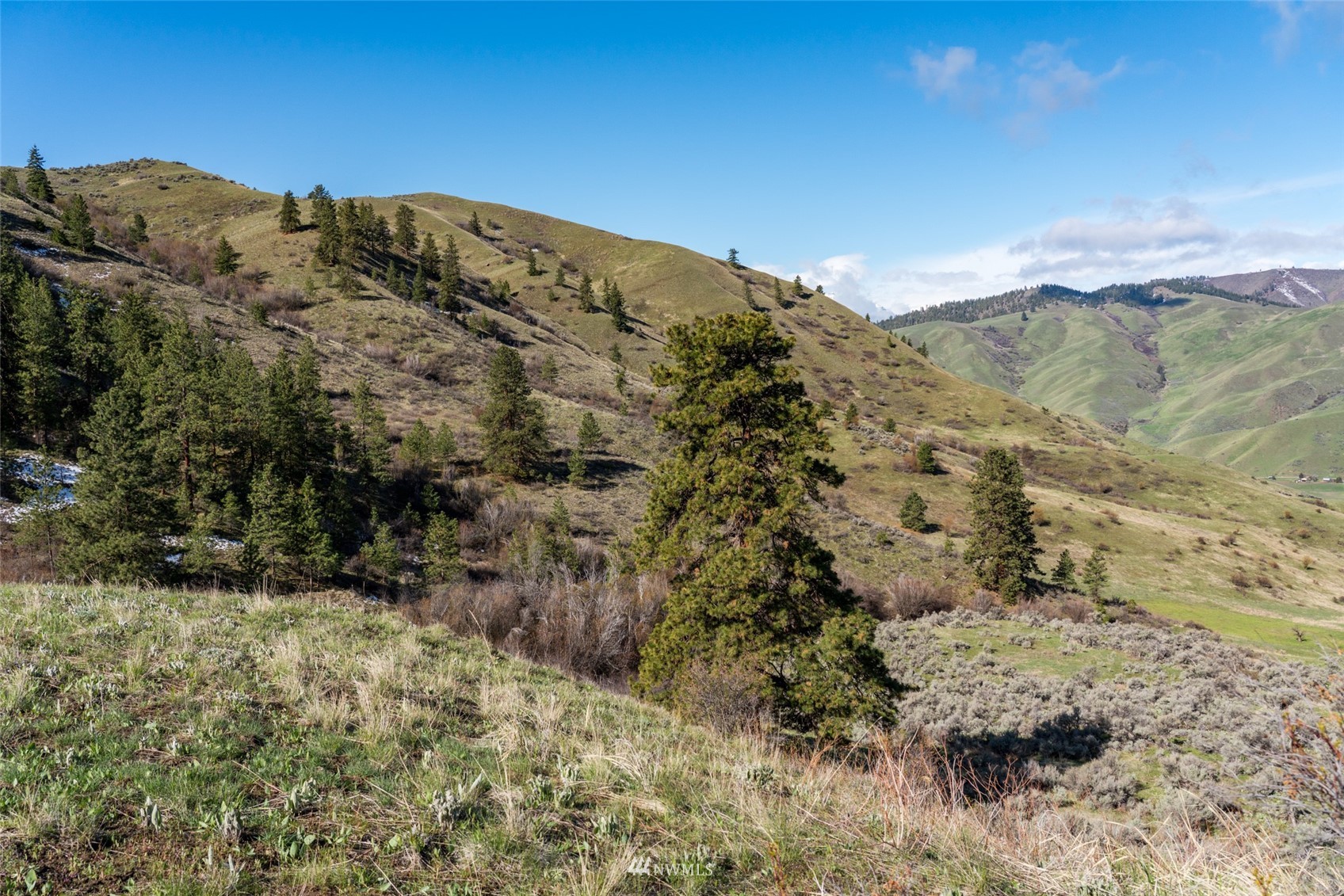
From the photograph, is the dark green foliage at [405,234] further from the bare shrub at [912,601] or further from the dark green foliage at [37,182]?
the bare shrub at [912,601]

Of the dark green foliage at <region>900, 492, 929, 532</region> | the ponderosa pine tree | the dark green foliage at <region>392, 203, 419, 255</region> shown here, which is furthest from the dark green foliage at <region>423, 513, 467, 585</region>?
the dark green foliage at <region>392, 203, 419, 255</region>

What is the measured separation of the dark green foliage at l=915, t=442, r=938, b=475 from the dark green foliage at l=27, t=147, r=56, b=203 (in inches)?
4106

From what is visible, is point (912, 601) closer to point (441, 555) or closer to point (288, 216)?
point (441, 555)

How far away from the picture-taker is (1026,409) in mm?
116250

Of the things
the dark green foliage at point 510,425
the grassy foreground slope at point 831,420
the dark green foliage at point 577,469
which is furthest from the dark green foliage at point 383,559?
the dark green foliage at point 577,469

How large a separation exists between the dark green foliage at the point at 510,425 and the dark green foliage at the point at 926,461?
138 feet

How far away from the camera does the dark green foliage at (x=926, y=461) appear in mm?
63125

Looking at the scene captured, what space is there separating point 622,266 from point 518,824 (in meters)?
145

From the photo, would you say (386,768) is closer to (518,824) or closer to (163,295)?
(518,824)

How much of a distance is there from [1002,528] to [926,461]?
108 feet

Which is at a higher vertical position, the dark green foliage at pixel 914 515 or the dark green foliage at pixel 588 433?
the dark green foliage at pixel 588 433

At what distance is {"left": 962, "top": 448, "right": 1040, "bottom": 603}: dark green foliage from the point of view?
31609 mm

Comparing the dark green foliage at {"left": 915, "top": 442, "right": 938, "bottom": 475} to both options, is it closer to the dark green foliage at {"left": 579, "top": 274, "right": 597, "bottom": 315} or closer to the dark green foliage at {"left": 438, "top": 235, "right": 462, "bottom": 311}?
the dark green foliage at {"left": 438, "top": 235, "right": 462, "bottom": 311}

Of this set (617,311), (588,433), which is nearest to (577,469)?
(588,433)
